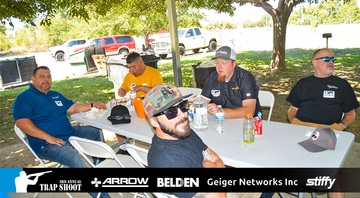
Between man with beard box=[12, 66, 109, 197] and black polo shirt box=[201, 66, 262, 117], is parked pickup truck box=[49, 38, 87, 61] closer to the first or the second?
man with beard box=[12, 66, 109, 197]

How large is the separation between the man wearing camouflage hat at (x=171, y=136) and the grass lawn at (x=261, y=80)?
3600 millimetres

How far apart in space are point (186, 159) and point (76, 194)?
6.47 ft

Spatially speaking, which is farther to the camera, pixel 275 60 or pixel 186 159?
pixel 275 60

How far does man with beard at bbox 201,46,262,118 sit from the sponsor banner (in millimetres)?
889

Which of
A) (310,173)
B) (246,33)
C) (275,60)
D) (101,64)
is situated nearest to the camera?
(310,173)

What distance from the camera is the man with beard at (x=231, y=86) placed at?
101 inches

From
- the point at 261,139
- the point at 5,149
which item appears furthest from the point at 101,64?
the point at 261,139

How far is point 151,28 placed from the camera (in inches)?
393

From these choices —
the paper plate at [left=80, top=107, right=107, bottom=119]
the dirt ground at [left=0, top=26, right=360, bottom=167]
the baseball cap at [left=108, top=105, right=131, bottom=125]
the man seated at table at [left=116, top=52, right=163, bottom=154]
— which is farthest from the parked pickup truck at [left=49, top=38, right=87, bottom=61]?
the baseball cap at [left=108, top=105, right=131, bottom=125]

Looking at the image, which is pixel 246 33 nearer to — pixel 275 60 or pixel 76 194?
pixel 275 60

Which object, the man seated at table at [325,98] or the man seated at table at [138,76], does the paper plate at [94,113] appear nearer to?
the man seated at table at [138,76]

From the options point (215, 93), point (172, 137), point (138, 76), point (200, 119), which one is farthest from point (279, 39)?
point (172, 137)

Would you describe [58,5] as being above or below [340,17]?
above

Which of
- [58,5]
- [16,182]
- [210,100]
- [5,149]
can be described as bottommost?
[5,149]
